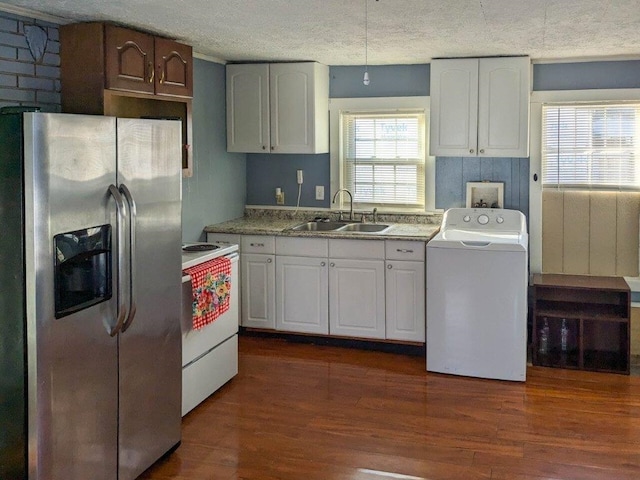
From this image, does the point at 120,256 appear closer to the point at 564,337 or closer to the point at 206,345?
the point at 206,345

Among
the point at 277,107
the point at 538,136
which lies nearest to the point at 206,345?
the point at 277,107

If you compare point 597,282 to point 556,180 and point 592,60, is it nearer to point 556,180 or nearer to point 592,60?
point 556,180

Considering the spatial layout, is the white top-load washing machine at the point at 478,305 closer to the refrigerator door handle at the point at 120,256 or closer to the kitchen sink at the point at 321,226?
the kitchen sink at the point at 321,226

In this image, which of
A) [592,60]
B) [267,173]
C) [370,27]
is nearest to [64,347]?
[370,27]

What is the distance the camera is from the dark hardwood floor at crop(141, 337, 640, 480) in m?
3.40

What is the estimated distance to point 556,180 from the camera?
522 centimetres

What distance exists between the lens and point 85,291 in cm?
284

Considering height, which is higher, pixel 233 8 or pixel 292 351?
pixel 233 8

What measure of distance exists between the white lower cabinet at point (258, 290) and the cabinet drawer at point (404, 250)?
849 mm

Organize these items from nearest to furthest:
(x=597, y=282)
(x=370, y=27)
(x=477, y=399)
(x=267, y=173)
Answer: (x=370, y=27), (x=477, y=399), (x=597, y=282), (x=267, y=173)

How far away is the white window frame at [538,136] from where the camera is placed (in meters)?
5.05

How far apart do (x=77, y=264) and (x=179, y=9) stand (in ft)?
4.42

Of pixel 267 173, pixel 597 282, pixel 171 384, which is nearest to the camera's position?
pixel 171 384

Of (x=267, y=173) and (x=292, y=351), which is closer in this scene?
(x=292, y=351)
